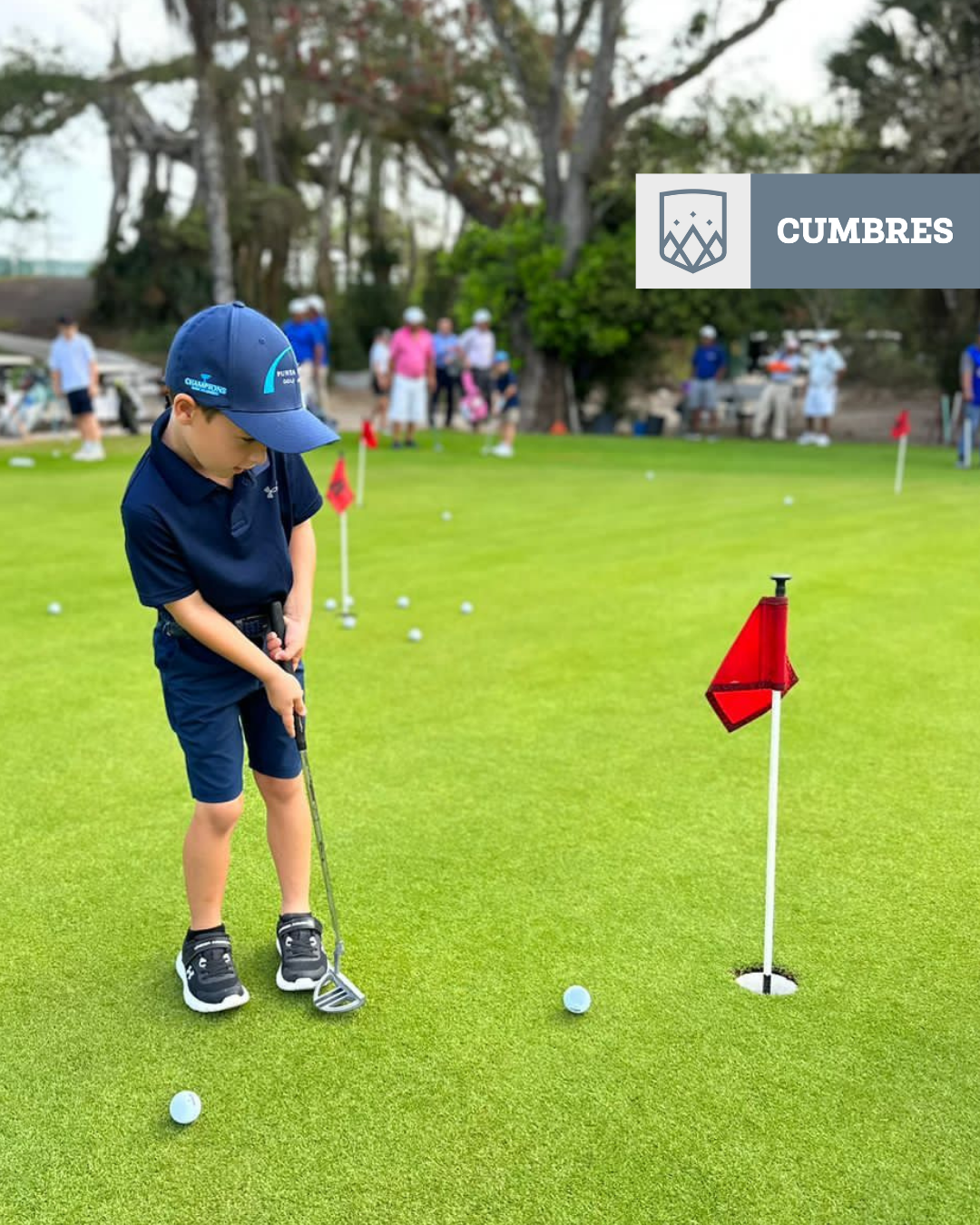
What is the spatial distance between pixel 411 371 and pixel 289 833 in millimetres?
15477

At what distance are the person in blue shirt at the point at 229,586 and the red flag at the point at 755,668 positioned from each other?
1110 millimetres

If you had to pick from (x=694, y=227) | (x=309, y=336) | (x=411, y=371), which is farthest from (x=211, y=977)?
(x=309, y=336)

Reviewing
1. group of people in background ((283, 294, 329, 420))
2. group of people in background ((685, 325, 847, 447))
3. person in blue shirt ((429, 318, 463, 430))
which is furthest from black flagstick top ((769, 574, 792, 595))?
person in blue shirt ((429, 318, 463, 430))

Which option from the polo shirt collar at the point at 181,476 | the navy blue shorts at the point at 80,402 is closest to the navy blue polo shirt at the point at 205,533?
the polo shirt collar at the point at 181,476

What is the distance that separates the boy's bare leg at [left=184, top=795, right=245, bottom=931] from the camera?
129 inches

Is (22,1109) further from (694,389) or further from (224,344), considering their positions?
(694,389)

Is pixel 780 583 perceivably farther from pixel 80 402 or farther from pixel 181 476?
pixel 80 402

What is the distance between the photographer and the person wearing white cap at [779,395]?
2317cm

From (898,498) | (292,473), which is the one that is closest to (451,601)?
(292,473)

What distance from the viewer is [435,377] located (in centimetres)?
2048

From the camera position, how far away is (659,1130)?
277cm

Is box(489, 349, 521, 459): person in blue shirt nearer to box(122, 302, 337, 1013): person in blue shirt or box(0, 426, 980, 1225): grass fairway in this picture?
box(0, 426, 980, 1225): grass fairway

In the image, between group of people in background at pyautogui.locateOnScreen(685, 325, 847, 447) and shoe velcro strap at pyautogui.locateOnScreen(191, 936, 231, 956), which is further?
group of people in background at pyautogui.locateOnScreen(685, 325, 847, 447)

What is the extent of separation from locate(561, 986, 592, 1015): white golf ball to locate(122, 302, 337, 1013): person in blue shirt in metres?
0.67
